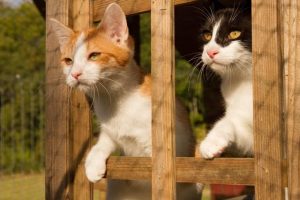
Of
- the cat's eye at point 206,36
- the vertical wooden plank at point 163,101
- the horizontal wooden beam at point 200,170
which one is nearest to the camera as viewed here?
the horizontal wooden beam at point 200,170

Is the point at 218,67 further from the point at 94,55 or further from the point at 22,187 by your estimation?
the point at 22,187

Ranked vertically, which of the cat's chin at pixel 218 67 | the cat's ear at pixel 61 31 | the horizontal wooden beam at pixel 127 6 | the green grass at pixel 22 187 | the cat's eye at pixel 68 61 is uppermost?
the horizontal wooden beam at pixel 127 6

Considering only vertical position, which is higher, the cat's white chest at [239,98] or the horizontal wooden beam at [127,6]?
the horizontal wooden beam at [127,6]

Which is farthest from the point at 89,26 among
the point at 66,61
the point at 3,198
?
the point at 3,198

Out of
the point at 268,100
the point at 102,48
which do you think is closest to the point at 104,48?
the point at 102,48

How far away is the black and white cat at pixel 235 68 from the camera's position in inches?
84.1

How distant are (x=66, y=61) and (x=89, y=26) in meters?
0.24

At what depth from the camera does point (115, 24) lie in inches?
93.7

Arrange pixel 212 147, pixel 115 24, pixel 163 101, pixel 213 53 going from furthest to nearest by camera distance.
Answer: pixel 115 24 < pixel 213 53 < pixel 163 101 < pixel 212 147

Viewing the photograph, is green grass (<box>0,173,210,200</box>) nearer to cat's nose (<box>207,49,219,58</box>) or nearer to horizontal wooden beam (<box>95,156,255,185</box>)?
horizontal wooden beam (<box>95,156,255,185</box>)

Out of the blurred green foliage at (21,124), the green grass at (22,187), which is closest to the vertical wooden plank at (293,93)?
the green grass at (22,187)

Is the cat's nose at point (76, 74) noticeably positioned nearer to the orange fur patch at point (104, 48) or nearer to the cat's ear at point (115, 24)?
the orange fur patch at point (104, 48)

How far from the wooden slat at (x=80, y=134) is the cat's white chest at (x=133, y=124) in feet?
0.40

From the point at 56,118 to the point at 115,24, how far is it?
594mm
